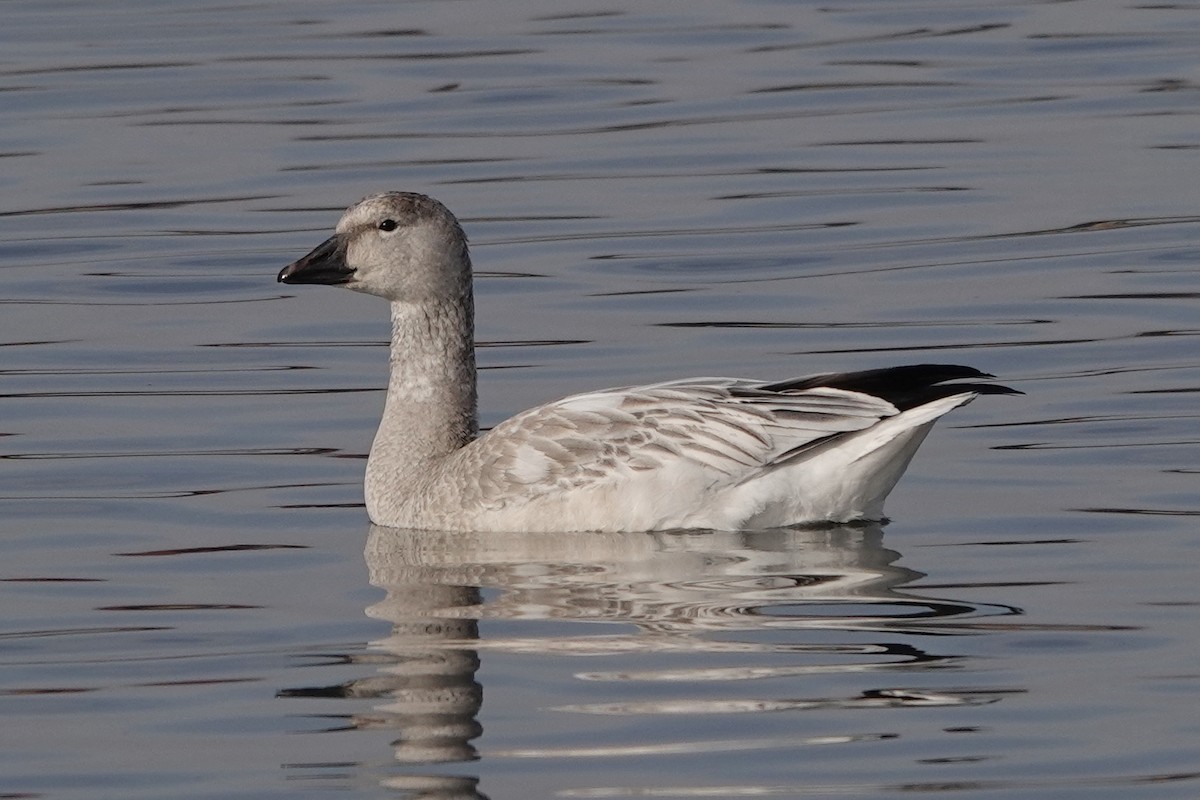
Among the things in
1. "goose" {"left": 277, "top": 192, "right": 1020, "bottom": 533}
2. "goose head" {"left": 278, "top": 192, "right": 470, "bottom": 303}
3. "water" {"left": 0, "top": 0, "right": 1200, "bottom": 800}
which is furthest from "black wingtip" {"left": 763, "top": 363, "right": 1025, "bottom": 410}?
"goose head" {"left": 278, "top": 192, "right": 470, "bottom": 303}

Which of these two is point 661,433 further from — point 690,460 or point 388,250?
point 388,250

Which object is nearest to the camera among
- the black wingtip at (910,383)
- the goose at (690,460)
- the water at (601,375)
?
the water at (601,375)

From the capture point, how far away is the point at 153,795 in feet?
23.6

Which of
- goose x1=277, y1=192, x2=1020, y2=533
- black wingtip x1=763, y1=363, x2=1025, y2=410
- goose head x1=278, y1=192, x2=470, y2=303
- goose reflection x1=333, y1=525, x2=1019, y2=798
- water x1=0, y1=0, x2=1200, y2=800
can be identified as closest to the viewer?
water x1=0, y1=0, x2=1200, y2=800

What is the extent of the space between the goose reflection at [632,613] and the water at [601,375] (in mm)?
24

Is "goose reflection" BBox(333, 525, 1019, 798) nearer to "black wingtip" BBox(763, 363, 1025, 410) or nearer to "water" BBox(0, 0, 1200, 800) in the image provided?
"water" BBox(0, 0, 1200, 800)

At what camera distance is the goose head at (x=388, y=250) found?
11.3 m

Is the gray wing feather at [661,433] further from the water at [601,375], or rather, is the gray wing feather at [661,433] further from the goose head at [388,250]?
the goose head at [388,250]

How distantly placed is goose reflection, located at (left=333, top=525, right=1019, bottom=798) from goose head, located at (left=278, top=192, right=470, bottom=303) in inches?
46.3

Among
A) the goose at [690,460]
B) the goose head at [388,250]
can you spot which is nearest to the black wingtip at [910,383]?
the goose at [690,460]

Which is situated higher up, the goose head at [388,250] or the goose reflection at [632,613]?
the goose head at [388,250]

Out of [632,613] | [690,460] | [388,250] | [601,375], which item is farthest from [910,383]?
[601,375]

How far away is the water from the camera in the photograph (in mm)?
7633

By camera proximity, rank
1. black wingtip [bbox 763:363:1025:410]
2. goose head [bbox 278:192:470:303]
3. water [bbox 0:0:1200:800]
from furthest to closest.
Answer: goose head [bbox 278:192:470:303], black wingtip [bbox 763:363:1025:410], water [bbox 0:0:1200:800]
